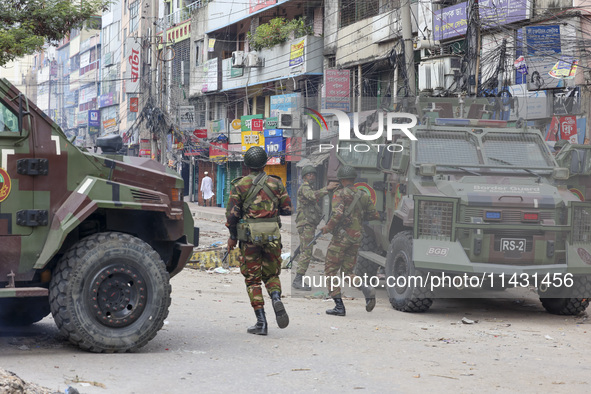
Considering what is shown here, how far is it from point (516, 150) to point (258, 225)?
13.4 ft

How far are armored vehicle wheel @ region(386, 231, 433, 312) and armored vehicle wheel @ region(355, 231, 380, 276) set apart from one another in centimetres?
57

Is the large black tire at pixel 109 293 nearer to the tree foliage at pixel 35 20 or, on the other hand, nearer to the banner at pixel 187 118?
the tree foliage at pixel 35 20

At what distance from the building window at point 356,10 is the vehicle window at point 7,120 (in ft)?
75.2

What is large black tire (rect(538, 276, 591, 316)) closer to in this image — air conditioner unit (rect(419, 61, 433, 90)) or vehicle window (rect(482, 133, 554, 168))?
vehicle window (rect(482, 133, 554, 168))

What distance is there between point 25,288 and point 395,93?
815 inches

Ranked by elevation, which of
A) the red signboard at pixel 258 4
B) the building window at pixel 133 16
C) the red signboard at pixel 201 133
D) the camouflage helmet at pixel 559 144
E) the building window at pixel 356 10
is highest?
the building window at pixel 133 16

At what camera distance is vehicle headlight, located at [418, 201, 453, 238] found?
952 cm

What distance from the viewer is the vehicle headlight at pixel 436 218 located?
9.52 m

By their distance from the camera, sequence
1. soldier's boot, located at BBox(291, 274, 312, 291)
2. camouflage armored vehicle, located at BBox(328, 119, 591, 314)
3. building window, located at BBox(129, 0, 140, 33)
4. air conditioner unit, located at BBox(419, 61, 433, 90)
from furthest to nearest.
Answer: building window, located at BBox(129, 0, 140, 33) < air conditioner unit, located at BBox(419, 61, 433, 90) < soldier's boot, located at BBox(291, 274, 312, 291) < camouflage armored vehicle, located at BBox(328, 119, 591, 314)

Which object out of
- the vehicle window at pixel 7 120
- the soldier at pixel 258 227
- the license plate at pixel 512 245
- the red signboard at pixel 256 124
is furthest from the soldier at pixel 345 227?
the red signboard at pixel 256 124

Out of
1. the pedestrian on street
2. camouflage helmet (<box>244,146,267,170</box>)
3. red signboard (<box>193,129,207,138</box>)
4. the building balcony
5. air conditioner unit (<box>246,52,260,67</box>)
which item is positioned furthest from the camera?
red signboard (<box>193,129,207,138</box>)

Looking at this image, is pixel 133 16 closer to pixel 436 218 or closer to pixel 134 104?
pixel 134 104

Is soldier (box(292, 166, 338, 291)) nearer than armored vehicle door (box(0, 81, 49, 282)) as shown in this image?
No

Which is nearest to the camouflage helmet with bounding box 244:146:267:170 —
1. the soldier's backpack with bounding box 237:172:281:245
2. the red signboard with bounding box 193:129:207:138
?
the soldier's backpack with bounding box 237:172:281:245
